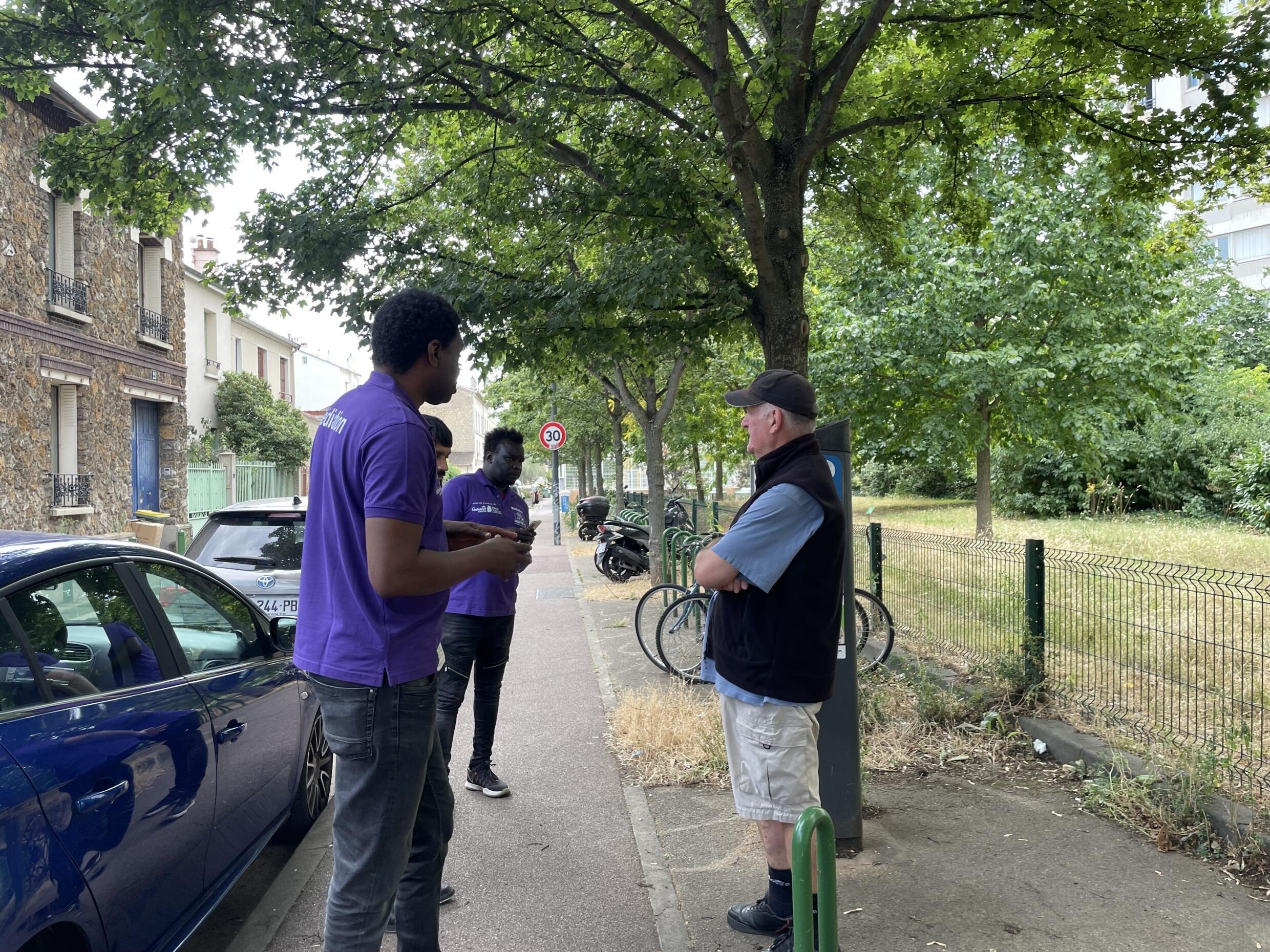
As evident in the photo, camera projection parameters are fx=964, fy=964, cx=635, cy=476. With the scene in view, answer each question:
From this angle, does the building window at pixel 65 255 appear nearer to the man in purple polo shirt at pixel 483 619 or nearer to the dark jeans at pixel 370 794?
the man in purple polo shirt at pixel 483 619

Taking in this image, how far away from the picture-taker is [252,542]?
726cm

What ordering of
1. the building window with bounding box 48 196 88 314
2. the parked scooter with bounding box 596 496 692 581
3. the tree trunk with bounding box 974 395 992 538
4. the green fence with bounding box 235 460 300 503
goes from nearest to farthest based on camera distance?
the parked scooter with bounding box 596 496 692 581 → the building window with bounding box 48 196 88 314 → the tree trunk with bounding box 974 395 992 538 → the green fence with bounding box 235 460 300 503

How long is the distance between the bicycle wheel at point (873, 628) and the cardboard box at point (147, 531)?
12.2 m

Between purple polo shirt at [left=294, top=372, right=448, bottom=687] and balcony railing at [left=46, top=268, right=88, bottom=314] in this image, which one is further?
balcony railing at [left=46, top=268, right=88, bottom=314]

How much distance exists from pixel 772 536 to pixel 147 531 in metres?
15.8

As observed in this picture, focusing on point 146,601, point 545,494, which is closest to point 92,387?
point 146,601

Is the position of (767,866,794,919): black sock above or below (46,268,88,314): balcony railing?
below

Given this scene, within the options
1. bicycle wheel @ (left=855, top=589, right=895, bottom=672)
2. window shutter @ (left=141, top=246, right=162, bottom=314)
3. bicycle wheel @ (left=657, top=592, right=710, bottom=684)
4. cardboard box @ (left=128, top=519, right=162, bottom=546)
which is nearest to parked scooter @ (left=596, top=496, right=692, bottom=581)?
cardboard box @ (left=128, top=519, right=162, bottom=546)

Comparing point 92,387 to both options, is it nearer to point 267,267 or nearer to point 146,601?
point 267,267

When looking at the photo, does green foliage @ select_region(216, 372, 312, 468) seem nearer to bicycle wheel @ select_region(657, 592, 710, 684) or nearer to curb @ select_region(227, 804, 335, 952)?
bicycle wheel @ select_region(657, 592, 710, 684)

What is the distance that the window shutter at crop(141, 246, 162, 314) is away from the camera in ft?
69.9


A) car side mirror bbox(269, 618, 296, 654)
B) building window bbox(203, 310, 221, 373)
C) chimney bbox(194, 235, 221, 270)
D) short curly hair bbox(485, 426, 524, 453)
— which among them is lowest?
car side mirror bbox(269, 618, 296, 654)

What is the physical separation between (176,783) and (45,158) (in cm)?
552

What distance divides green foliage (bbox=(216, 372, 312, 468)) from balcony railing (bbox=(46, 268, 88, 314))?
10.4 metres
